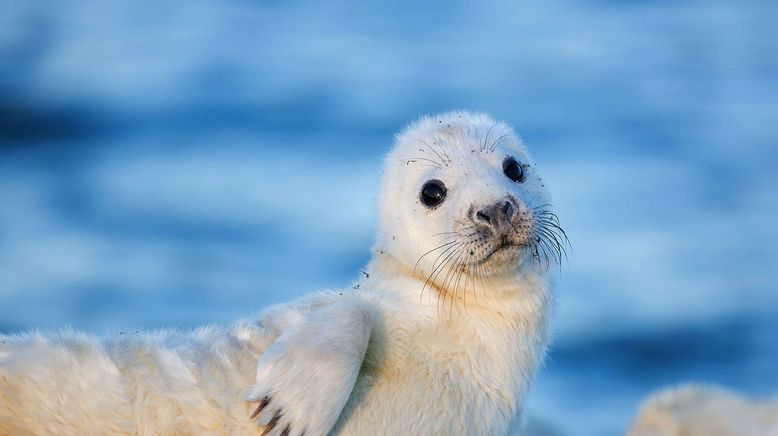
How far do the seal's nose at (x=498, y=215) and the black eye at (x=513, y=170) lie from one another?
44cm

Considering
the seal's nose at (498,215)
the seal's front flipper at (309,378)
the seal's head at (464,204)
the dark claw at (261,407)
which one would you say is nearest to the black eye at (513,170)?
the seal's head at (464,204)

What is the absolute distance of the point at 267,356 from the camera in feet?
19.2

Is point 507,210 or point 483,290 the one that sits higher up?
point 507,210

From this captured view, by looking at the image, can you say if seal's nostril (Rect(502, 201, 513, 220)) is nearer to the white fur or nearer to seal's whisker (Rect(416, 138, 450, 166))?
seal's whisker (Rect(416, 138, 450, 166))

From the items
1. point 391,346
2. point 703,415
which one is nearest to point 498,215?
point 391,346

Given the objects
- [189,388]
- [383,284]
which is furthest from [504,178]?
[189,388]

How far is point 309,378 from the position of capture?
18.7 ft

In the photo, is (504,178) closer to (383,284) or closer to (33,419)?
(383,284)

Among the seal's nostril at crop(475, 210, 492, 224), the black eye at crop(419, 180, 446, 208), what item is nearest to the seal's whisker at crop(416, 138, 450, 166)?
the black eye at crop(419, 180, 446, 208)

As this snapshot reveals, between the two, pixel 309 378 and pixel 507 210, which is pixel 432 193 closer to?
pixel 507 210

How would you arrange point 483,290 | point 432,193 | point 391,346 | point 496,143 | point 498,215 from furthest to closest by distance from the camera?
point 496,143, point 432,193, point 483,290, point 498,215, point 391,346

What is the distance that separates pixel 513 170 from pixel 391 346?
1.23m

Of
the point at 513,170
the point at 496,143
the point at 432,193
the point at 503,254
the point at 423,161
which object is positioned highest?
the point at 496,143

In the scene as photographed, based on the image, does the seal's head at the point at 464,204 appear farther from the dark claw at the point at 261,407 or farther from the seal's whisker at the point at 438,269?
the dark claw at the point at 261,407
